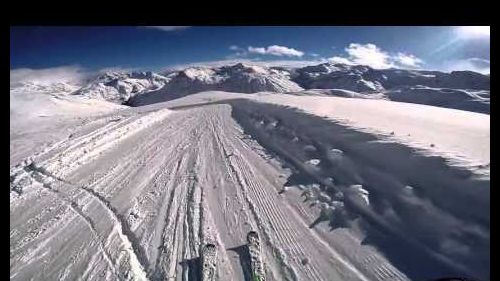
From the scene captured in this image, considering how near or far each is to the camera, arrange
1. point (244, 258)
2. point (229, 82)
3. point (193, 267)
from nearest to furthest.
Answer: point (193, 267), point (244, 258), point (229, 82)

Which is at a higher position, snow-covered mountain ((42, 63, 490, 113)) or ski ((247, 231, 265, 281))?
ski ((247, 231, 265, 281))

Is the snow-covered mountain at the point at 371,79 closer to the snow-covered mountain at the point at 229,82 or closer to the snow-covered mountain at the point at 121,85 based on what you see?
the snow-covered mountain at the point at 229,82

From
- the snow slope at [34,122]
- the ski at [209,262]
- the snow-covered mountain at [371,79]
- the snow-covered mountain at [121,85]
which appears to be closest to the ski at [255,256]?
the ski at [209,262]

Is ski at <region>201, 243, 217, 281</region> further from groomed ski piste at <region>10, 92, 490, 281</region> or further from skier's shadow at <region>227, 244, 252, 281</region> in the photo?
skier's shadow at <region>227, 244, 252, 281</region>

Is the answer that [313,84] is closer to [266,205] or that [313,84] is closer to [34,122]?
[34,122]

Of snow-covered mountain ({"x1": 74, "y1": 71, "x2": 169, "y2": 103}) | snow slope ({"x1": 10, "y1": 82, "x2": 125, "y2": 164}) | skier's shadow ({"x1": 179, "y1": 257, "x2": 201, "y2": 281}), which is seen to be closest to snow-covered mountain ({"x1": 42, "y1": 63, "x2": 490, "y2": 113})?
snow-covered mountain ({"x1": 74, "y1": 71, "x2": 169, "y2": 103})

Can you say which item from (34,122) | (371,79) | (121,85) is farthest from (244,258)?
(121,85)
